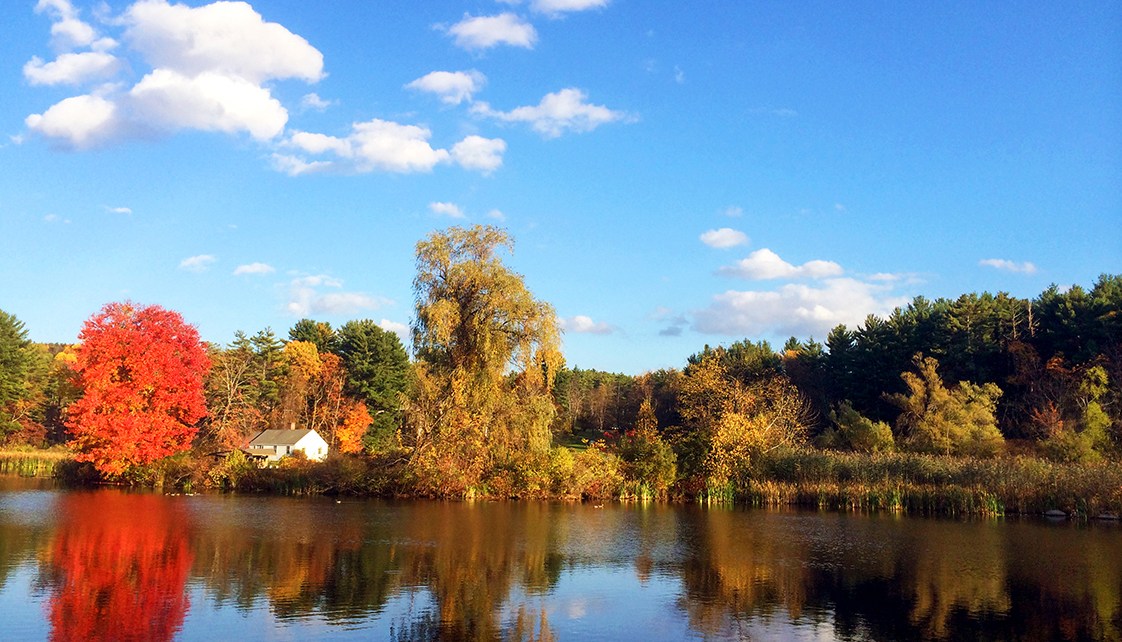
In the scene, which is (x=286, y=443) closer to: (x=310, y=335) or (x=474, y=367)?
(x=310, y=335)

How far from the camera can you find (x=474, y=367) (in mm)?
39438

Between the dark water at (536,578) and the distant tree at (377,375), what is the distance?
135 ft

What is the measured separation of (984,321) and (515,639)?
192 ft

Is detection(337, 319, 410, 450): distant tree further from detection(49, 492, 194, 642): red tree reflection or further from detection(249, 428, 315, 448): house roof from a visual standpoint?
detection(49, 492, 194, 642): red tree reflection

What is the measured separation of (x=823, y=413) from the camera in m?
68.9

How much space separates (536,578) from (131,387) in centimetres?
3281

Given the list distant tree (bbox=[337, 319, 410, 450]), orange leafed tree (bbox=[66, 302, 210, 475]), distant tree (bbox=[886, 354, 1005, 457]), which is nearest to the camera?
orange leafed tree (bbox=[66, 302, 210, 475])

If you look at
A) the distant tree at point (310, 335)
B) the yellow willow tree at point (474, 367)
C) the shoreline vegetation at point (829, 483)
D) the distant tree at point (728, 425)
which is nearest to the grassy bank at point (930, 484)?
the shoreline vegetation at point (829, 483)

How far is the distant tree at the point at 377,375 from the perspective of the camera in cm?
7075

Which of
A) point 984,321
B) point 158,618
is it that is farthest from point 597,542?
point 984,321

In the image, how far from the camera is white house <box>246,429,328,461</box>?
65.2m

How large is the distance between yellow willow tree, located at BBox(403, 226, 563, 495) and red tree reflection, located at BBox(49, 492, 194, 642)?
43.3ft

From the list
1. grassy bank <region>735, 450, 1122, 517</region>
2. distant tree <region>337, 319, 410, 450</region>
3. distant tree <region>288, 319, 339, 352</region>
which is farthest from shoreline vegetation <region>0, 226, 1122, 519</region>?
distant tree <region>288, 319, 339, 352</region>

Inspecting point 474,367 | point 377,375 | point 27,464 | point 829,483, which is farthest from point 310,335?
point 829,483
